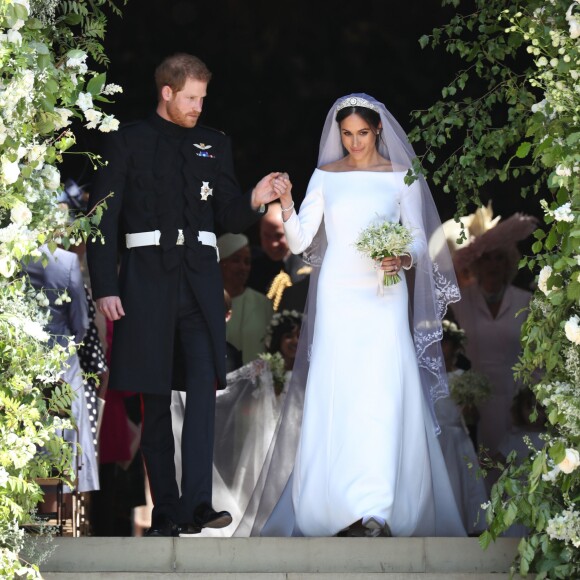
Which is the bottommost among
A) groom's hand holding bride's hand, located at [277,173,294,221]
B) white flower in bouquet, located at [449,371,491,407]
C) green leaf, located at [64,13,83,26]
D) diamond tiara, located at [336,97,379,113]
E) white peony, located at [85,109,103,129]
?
white flower in bouquet, located at [449,371,491,407]

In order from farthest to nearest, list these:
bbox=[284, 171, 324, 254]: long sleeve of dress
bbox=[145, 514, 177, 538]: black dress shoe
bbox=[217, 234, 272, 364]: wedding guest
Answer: bbox=[217, 234, 272, 364]: wedding guest → bbox=[284, 171, 324, 254]: long sleeve of dress → bbox=[145, 514, 177, 538]: black dress shoe

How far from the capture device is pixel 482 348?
392 inches

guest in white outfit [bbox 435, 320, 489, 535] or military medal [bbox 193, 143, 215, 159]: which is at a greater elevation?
military medal [bbox 193, 143, 215, 159]

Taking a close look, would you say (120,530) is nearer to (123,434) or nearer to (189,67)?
(123,434)

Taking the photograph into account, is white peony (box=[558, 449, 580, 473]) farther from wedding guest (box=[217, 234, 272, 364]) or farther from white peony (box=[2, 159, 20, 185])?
wedding guest (box=[217, 234, 272, 364])

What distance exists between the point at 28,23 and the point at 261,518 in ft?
9.42

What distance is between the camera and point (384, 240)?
6.64m

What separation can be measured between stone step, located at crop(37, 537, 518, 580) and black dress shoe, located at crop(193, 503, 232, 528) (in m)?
0.32

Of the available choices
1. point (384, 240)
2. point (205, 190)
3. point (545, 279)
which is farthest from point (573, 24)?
point (205, 190)

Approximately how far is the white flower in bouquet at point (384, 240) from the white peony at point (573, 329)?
1.45 metres

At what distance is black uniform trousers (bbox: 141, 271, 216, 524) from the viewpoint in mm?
6473

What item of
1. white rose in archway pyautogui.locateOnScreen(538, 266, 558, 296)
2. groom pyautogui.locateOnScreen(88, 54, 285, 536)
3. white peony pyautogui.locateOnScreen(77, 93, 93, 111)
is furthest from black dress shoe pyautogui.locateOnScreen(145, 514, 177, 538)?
white rose in archway pyautogui.locateOnScreen(538, 266, 558, 296)

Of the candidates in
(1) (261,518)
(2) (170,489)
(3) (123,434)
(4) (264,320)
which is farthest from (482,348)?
(2) (170,489)

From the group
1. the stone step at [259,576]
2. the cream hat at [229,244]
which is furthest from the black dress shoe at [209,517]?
the cream hat at [229,244]
